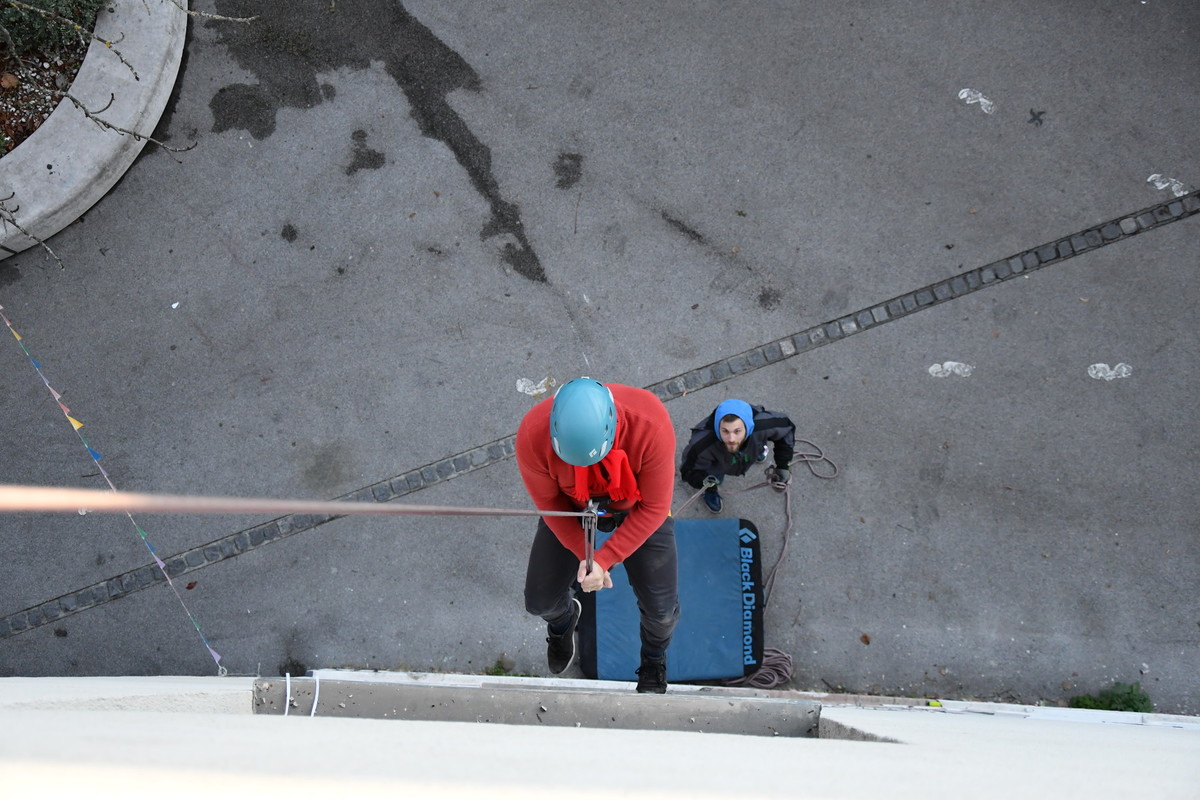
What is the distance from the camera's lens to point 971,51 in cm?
497

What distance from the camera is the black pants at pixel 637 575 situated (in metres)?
3.61

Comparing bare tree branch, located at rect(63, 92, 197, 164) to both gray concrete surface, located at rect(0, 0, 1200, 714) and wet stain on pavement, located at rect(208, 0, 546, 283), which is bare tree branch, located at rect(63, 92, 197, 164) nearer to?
gray concrete surface, located at rect(0, 0, 1200, 714)

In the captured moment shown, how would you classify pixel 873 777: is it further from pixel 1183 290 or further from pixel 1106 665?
pixel 1183 290

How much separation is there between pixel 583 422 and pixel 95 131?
3967 millimetres

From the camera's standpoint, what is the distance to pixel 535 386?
470 centimetres

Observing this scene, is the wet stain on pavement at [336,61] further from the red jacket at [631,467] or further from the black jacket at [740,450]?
the red jacket at [631,467]

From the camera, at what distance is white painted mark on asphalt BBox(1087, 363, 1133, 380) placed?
15.0ft

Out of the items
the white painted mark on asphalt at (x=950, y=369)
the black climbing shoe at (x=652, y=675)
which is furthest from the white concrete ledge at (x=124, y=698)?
the white painted mark on asphalt at (x=950, y=369)

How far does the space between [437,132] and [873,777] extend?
4.38 meters

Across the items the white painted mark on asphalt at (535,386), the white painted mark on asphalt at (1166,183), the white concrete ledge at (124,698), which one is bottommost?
the white concrete ledge at (124,698)

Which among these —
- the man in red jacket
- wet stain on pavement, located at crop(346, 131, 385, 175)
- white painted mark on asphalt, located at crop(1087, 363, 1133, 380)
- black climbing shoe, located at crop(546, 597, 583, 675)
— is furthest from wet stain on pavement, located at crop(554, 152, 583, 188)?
white painted mark on asphalt, located at crop(1087, 363, 1133, 380)

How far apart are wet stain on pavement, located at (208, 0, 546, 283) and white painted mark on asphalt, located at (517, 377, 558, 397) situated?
1.19m

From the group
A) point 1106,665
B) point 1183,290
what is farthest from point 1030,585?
point 1183,290

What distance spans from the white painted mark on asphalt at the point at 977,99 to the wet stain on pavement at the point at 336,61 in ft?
9.78
